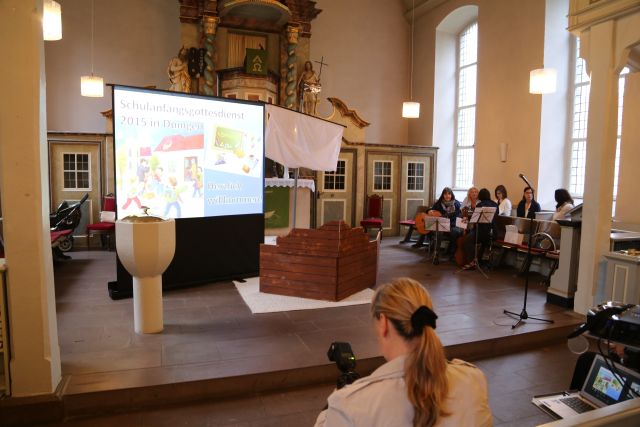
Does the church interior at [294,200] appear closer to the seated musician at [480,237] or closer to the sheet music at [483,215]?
the seated musician at [480,237]

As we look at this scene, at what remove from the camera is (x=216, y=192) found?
5.68 m

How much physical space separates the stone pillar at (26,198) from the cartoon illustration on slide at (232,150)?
2.70 m

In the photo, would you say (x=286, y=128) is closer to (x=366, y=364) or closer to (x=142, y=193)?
(x=142, y=193)

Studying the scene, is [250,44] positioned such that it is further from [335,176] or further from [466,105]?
[466,105]

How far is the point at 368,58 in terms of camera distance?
12547 millimetres

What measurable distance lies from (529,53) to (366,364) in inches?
317

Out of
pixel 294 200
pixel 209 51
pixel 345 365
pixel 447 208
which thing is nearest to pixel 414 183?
pixel 447 208

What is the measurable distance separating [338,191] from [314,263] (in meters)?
5.49

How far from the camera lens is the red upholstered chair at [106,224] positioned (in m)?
8.12

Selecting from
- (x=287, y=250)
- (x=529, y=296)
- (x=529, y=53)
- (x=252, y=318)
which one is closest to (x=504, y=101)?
(x=529, y=53)

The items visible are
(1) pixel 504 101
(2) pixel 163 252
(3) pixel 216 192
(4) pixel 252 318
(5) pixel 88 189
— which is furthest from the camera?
(1) pixel 504 101

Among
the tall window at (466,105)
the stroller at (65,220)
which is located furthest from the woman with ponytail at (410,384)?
the tall window at (466,105)

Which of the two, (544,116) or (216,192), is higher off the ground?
(544,116)

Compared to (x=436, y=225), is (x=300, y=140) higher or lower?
higher
